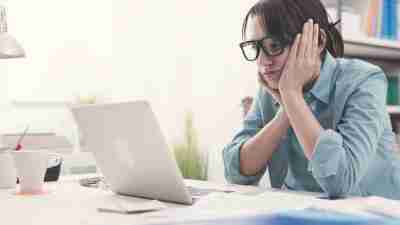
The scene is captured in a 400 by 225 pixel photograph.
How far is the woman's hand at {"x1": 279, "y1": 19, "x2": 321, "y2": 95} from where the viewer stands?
1.46 m

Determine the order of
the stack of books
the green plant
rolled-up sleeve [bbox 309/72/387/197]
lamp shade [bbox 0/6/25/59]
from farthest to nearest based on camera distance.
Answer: the green plant → the stack of books → lamp shade [bbox 0/6/25/59] → rolled-up sleeve [bbox 309/72/387/197]

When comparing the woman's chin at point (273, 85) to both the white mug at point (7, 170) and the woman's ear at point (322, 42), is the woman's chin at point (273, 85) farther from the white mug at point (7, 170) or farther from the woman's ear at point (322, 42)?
the white mug at point (7, 170)

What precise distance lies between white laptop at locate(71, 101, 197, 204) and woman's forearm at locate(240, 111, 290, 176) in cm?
40

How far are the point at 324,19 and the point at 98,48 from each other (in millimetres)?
1767

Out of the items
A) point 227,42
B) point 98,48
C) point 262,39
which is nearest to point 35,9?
point 98,48

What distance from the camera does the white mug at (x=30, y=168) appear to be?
4.44 ft

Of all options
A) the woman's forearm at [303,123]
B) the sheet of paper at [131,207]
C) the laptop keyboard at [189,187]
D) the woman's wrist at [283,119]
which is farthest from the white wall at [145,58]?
the sheet of paper at [131,207]

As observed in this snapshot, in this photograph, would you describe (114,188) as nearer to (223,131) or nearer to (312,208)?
(312,208)

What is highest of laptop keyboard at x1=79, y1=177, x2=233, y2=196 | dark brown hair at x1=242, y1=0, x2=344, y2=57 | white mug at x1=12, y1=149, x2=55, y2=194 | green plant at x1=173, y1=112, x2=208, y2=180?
dark brown hair at x1=242, y1=0, x2=344, y2=57

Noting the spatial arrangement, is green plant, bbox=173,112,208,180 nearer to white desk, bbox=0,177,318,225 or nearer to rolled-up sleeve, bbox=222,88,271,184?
rolled-up sleeve, bbox=222,88,271,184

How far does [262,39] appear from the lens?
1444 mm

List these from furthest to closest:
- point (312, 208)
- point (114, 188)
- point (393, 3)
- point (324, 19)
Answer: point (393, 3) → point (324, 19) → point (114, 188) → point (312, 208)

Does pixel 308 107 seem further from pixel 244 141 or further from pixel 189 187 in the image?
pixel 189 187

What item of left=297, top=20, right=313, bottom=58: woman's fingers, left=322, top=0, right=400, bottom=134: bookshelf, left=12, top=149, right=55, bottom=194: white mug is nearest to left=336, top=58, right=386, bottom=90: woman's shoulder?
left=297, top=20, right=313, bottom=58: woman's fingers
